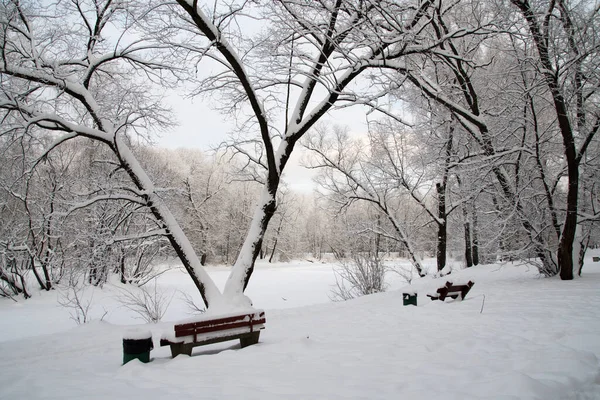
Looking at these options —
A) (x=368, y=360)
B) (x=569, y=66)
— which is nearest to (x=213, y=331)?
(x=368, y=360)

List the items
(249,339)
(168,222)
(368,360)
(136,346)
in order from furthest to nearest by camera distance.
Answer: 1. (168,222)
2. (249,339)
3. (136,346)
4. (368,360)

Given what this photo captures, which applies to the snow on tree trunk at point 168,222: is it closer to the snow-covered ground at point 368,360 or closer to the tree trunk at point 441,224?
the snow-covered ground at point 368,360

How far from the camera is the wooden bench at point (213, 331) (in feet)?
14.2

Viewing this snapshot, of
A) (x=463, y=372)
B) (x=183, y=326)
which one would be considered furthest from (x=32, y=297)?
(x=463, y=372)

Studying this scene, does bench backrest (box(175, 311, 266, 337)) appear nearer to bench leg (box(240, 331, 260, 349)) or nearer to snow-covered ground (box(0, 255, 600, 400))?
bench leg (box(240, 331, 260, 349))

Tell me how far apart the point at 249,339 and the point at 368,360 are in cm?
196

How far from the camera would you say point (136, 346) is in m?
4.04

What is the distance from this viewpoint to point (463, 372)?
3008 mm

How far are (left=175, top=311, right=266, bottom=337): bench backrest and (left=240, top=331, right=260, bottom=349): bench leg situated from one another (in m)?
0.10

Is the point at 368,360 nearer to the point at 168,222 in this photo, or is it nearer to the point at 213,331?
the point at 213,331

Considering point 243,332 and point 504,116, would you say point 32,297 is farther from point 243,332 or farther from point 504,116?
point 504,116

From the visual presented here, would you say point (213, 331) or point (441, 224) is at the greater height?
point (441, 224)

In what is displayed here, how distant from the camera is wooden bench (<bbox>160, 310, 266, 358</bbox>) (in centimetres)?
434

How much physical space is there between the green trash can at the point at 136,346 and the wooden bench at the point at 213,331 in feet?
0.86
